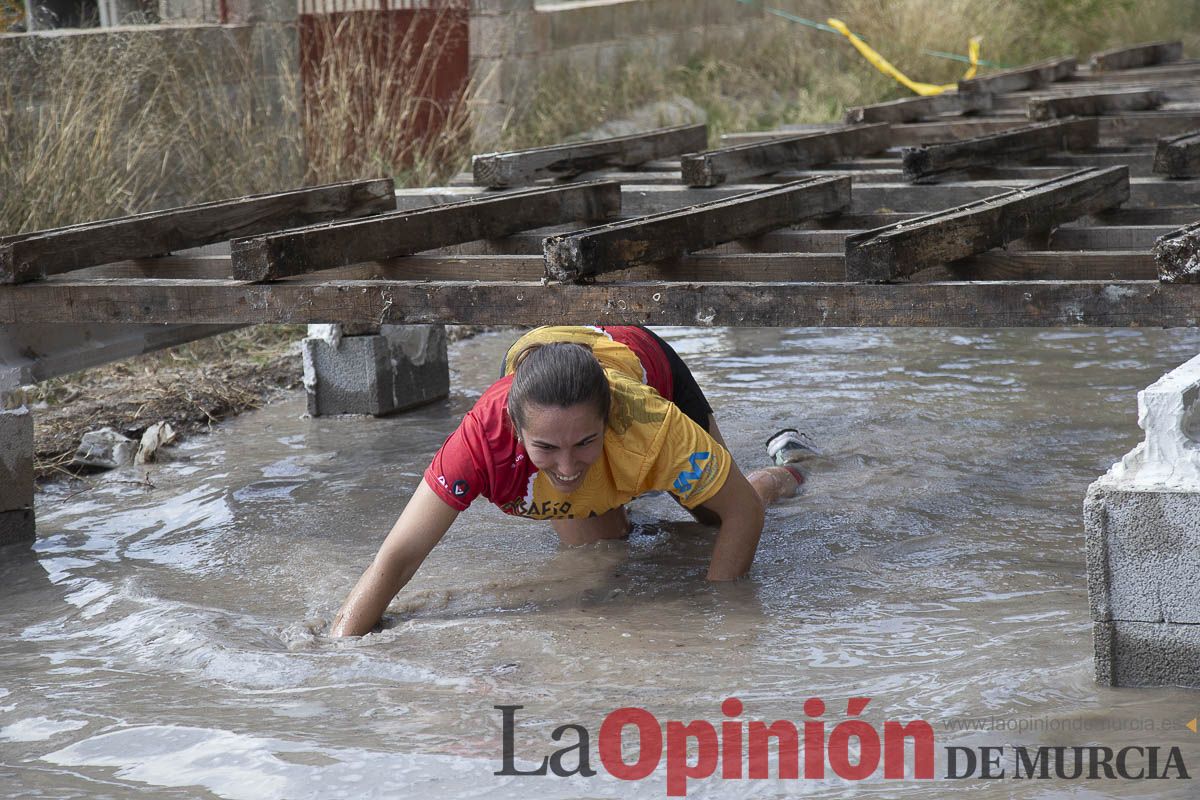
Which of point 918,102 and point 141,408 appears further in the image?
point 918,102

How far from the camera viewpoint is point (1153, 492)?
9.73 feet

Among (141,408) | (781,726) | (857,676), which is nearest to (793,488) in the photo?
(857,676)

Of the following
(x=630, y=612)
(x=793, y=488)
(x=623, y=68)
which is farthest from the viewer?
(x=623, y=68)

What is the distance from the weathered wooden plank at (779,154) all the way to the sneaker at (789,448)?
113 centimetres

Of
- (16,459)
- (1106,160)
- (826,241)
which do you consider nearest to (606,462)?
(826,241)

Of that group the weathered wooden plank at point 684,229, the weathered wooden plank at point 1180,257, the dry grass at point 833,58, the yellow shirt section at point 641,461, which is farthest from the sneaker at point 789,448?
the dry grass at point 833,58

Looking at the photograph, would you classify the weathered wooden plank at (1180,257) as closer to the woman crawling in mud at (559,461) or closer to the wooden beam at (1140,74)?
the woman crawling in mud at (559,461)

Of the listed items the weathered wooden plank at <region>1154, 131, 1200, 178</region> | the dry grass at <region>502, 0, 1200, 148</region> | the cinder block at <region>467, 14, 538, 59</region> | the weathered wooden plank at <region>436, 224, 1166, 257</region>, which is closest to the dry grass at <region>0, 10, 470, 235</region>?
the cinder block at <region>467, 14, 538, 59</region>

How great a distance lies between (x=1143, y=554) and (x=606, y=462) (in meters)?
1.38

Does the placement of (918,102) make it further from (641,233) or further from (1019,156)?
(641,233)

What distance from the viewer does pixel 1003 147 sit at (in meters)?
6.03

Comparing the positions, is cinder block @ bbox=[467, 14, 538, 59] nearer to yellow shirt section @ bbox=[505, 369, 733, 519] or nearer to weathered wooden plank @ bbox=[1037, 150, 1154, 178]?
weathered wooden plank @ bbox=[1037, 150, 1154, 178]

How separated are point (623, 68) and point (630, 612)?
10.7 meters

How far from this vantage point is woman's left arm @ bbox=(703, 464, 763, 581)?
3.91m
